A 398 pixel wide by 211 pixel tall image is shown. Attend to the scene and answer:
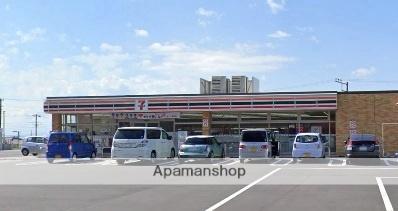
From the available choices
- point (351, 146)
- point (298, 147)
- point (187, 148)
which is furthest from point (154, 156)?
point (351, 146)

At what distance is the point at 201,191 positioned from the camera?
15602 millimetres

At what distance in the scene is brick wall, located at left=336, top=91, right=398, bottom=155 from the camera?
37562 millimetres

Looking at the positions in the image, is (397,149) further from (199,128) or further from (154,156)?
(154,156)

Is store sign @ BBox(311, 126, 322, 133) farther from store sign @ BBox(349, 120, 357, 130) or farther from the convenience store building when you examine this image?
store sign @ BBox(349, 120, 357, 130)

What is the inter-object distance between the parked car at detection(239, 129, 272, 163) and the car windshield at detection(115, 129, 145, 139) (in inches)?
206

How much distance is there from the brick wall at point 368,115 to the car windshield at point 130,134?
49.9 feet

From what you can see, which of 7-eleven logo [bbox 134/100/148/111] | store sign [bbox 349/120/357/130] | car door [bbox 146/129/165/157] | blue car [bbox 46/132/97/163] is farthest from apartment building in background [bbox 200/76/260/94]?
car door [bbox 146/129/165/157]

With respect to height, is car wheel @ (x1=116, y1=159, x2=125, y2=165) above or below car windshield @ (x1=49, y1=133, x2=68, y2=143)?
below

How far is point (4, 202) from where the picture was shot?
13.5 meters

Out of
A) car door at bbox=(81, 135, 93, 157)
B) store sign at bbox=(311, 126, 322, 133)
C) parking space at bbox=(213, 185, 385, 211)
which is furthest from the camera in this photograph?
store sign at bbox=(311, 126, 322, 133)

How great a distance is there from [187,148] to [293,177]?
11.1 meters

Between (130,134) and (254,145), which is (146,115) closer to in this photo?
(254,145)

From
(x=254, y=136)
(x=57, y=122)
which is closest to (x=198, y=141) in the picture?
(x=254, y=136)
